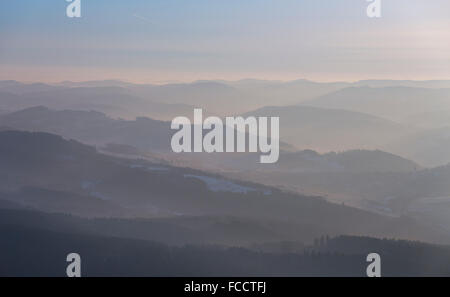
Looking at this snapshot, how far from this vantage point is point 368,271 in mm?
40531

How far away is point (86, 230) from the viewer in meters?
57.0

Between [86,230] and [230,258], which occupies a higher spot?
[86,230]

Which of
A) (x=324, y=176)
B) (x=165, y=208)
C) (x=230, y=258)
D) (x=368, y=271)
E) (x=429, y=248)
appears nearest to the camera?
(x=368, y=271)

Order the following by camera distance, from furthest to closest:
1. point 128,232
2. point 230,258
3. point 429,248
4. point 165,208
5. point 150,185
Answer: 1. point 150,185
2. point 165,208
3. point 128,232
4. point 429,248
5. point 230,258

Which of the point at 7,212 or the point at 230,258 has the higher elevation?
the point at 7,212

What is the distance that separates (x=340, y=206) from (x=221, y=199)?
62.9 feet

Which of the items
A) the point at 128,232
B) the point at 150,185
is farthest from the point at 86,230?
the point at 150,185

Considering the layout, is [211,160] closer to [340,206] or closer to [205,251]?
[340,206]

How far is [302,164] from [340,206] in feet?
226

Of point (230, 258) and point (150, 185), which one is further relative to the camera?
point (150, 185)

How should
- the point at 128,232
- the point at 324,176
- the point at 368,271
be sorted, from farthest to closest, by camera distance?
the point at 324,176
the point at 128,232
the point at 368,271

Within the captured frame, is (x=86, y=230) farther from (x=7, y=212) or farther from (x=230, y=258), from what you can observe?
(x=230, y=258)

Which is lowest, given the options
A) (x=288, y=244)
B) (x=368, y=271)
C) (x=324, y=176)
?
(x=368, y=271)

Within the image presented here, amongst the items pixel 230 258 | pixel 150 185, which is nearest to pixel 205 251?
pixel 230 258
